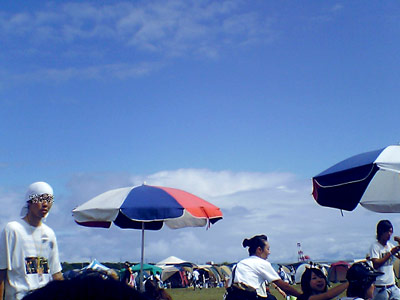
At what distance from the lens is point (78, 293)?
3.09 feet

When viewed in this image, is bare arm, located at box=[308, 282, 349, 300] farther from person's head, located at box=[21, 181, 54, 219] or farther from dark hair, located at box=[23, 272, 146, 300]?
dark hair, located at box=[23, 272, 146, 300]

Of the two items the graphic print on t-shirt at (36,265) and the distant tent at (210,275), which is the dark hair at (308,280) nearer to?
the graphic print on t-shirt at (36,265)

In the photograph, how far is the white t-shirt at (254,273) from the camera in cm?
571

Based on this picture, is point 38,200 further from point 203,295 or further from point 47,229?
point 203,295

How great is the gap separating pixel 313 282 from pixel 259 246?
73cm

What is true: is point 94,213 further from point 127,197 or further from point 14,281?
point 14,281

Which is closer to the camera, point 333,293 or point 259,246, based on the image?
point 333,293

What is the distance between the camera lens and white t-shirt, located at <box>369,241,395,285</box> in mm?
6863

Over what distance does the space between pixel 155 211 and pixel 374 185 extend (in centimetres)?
322

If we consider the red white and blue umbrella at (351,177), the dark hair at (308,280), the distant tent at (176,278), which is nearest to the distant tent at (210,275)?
the distant tent at (176,278)

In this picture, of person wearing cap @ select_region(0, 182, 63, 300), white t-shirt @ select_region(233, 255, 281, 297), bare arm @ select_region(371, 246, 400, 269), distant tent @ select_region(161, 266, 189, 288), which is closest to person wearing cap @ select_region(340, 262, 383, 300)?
white t-shirt @ select_region(233, 255, 281, 297)

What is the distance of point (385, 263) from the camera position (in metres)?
6.96

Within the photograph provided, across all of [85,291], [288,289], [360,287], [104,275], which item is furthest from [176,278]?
[85,291]

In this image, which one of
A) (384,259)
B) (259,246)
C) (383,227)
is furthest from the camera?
(383,227)
